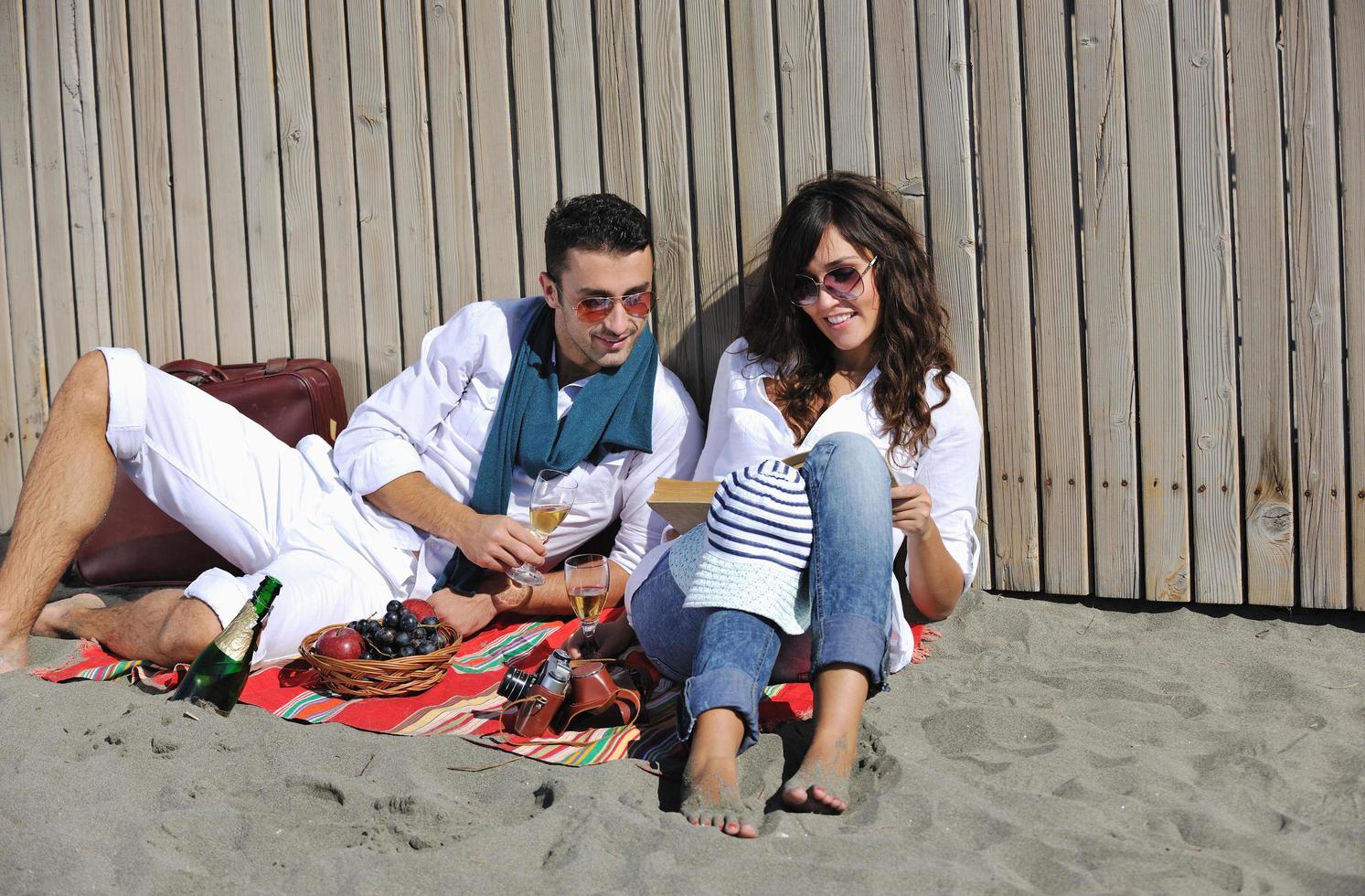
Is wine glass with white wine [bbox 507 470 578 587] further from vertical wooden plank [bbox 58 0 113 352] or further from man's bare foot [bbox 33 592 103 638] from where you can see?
vertical wooden plank [bbox 58 0 113 352]

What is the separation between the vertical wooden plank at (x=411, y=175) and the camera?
4.32 meters

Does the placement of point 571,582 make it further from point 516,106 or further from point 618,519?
point 516,106

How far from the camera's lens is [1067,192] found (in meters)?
3.53

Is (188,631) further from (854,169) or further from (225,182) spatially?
(854,169)

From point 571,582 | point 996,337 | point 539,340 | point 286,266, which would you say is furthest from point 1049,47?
point 286,266

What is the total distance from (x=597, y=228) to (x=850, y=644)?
5.49ft

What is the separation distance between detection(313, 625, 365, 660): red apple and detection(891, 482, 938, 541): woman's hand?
59.1 inches

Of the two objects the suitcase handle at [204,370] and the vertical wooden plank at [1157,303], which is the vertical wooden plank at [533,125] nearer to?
the suitcase handle at [204,370]

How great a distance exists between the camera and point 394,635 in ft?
10.4

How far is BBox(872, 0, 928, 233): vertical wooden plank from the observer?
12.0 feet

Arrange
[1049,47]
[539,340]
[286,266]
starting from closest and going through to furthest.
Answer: [1049,47], [539,340], [286,266]

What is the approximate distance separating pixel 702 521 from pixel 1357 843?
153 centimetres

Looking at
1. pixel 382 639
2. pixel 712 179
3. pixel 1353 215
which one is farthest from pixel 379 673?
pixel 1353 215

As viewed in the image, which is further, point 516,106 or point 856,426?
point 516,106
